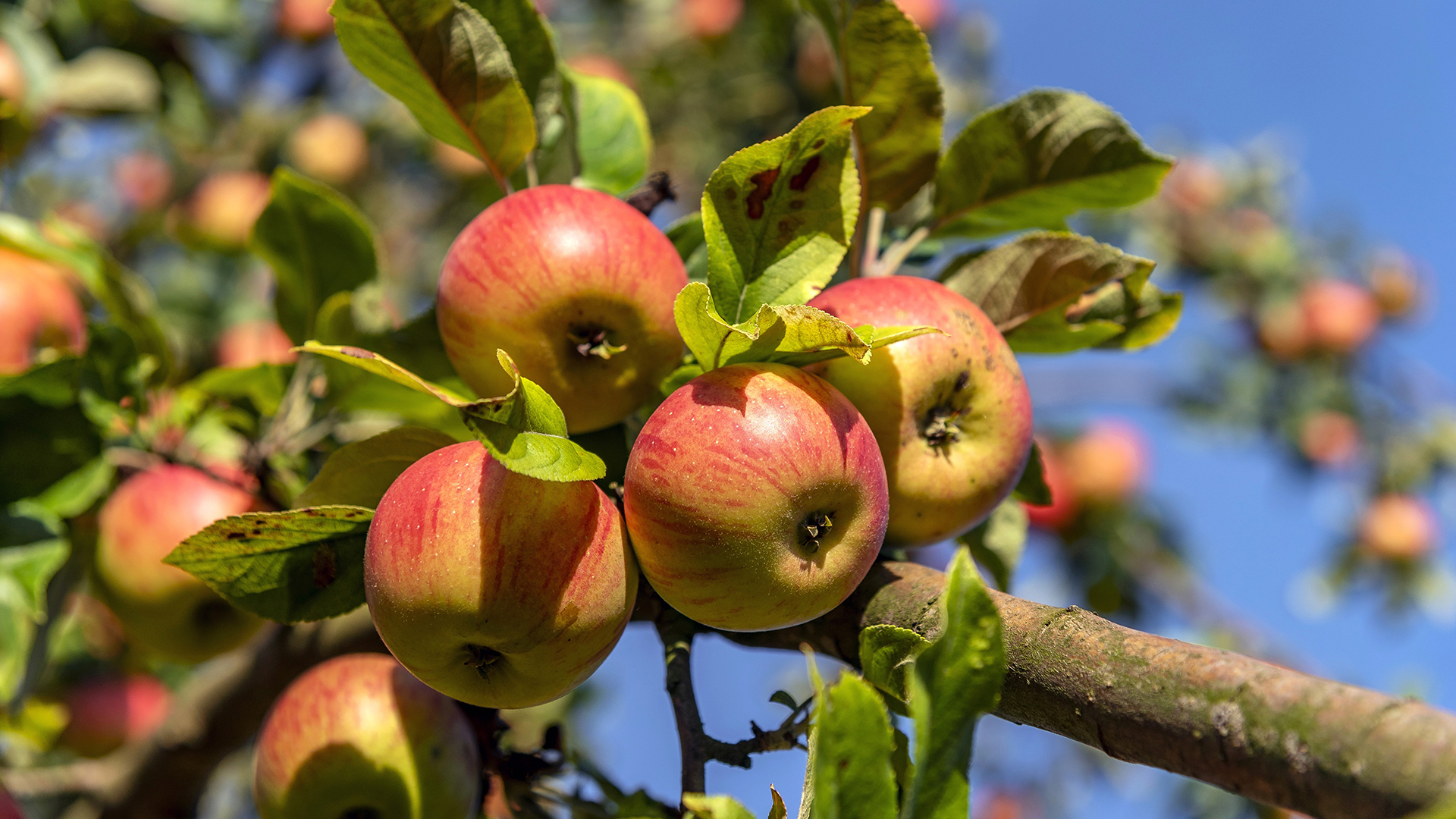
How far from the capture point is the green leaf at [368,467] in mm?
944

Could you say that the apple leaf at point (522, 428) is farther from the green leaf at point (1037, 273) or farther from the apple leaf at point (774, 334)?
the green leaf at point (1037, 273)

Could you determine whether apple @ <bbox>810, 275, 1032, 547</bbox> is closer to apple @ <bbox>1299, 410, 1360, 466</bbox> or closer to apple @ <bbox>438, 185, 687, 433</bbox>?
apple @ <bbox>438, 185, 687, 433</bbox>

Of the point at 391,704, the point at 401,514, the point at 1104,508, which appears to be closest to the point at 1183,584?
the point at 1104,508

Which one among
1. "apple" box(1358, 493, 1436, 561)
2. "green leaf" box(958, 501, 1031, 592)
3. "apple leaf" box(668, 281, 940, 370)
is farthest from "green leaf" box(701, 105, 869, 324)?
"apple" box(1358, 493, 1436, 561)

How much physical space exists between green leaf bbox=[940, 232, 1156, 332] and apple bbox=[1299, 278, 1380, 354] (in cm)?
387

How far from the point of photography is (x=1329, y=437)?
4.33 metres

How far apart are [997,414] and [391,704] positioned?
760 mm

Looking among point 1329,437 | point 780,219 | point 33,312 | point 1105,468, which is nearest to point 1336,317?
point 1329,437

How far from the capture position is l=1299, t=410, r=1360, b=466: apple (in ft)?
14.2

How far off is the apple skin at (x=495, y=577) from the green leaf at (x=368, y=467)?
0.42 feet

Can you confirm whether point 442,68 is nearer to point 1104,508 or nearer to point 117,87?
point 117,87

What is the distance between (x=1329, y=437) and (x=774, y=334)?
4.38 metres

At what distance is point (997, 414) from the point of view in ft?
3.13

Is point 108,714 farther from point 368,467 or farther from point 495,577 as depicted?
point 495,577
